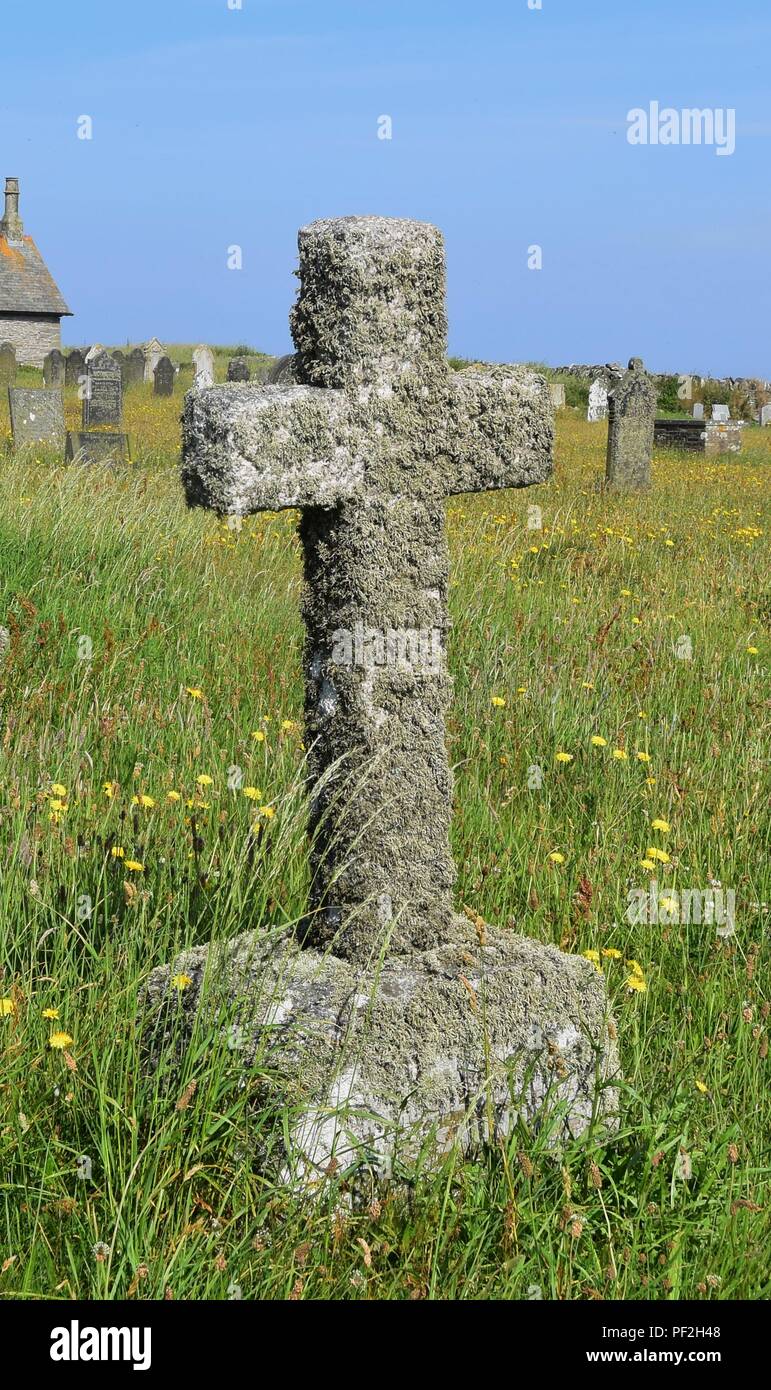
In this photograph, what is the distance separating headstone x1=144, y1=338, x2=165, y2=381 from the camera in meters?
37.1

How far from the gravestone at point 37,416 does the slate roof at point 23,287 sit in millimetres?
30376

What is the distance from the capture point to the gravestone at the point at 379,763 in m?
2.50

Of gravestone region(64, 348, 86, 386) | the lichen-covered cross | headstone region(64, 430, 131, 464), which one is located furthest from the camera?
gravestone region(64, 348, 86, 386)

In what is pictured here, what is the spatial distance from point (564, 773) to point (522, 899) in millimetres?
1064

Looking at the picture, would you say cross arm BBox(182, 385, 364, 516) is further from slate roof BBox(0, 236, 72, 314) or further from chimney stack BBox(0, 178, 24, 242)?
chimney stack BBox(0, 178, 24, 242)

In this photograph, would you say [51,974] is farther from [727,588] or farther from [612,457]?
[612,457]

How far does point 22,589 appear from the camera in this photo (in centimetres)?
576

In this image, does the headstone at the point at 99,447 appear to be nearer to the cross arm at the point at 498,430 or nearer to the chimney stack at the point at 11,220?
the cross arm at the point at 498,430

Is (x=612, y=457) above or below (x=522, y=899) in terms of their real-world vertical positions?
above

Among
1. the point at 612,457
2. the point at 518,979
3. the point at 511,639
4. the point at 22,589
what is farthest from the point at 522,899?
the point at 612,457

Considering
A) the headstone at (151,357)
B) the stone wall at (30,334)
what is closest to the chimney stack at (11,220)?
the stone wall at (30,334)

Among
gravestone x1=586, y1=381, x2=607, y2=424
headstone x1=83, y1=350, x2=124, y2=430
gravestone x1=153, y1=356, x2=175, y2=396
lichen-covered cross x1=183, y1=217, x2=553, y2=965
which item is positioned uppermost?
gravestone x1=153, y1=356, x2=175, y2=396

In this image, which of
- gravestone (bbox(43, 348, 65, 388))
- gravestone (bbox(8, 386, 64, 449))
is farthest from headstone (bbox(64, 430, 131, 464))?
gravestone (bbox(43, 348, 65, 388))

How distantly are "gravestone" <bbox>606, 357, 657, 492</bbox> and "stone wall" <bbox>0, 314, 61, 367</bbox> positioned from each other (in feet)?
110
